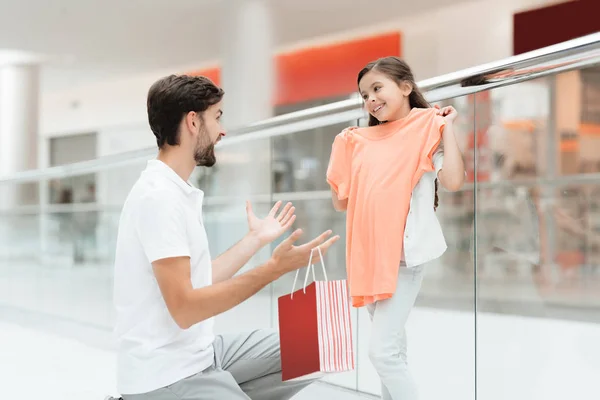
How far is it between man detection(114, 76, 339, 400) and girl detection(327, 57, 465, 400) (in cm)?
22

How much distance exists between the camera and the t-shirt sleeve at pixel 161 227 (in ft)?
4.52

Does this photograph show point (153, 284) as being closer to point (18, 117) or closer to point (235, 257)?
point (235, 257)

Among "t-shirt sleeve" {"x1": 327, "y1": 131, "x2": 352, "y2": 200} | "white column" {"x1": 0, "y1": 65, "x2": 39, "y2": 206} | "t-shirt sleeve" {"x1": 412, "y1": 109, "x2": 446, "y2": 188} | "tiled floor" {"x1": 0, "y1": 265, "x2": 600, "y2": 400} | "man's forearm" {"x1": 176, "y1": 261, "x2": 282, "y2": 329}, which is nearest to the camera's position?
"man's forearm" {"x1": 176, "y1": 261, "x2": 282, "y2": 329}

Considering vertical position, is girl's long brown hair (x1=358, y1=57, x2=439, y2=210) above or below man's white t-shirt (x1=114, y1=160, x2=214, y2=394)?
above

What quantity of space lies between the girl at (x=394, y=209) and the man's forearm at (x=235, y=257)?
0.25 metres

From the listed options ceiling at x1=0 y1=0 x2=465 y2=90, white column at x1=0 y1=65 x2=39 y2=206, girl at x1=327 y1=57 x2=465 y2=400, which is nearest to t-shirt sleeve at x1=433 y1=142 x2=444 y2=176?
girl at x1=327 y1=57 x2=465 y2=400

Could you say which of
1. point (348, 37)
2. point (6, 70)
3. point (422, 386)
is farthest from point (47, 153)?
point (422, 386)

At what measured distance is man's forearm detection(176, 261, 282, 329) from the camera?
4.50 ft

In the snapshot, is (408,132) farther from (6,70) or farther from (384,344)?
(6,70)

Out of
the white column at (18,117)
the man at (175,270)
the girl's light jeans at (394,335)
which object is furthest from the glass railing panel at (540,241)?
the white column at (18,117)

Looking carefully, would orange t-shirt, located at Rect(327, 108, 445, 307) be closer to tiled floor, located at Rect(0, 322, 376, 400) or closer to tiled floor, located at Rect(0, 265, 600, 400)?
tiled floor, located at Rect(0, 265, 600, 400)

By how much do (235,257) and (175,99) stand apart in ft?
1.38

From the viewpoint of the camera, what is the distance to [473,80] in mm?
1856

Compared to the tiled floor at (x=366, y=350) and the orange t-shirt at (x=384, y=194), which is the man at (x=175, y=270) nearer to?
the orange t-shirt at (x=384, y=194)
